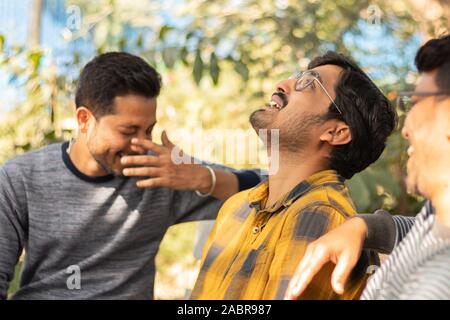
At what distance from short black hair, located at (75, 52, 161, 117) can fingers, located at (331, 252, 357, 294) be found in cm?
149

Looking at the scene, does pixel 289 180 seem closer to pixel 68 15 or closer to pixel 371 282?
pixel 371 282

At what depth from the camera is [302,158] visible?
7.50 feet

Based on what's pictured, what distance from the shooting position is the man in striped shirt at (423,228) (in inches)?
60.2

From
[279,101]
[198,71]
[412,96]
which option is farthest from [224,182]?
[412,96]

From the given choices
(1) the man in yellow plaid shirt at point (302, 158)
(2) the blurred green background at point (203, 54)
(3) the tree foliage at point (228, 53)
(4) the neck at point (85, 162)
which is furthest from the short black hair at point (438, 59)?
(3) the tree foliage at point (228, 53)

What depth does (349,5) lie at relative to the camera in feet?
18.9

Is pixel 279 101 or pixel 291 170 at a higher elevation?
pixel 279 101

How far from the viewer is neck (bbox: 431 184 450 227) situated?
1583 mm

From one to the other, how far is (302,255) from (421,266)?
455 millimetres

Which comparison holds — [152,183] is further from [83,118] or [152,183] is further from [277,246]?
[277,246]

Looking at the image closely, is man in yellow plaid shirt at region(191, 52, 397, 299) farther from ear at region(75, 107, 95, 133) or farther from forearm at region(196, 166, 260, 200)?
ear at region(75, 107, 95, 133)

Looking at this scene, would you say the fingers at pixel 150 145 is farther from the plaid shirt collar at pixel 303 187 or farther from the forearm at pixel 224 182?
the plaid shirt collar at pixel 303 187
